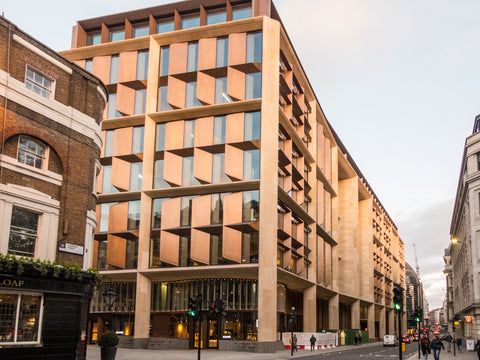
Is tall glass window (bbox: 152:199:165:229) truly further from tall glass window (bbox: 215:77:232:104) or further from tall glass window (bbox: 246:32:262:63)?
tall glass window (bbox: 246:32:262:63)

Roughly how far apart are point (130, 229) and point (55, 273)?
33.3m

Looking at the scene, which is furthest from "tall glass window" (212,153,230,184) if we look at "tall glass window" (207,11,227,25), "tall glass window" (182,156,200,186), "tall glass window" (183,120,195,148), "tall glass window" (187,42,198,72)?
"tall glass window" (207,11,227,25)

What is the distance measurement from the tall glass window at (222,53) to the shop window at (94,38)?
49.9ft

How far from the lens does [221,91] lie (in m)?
53.6

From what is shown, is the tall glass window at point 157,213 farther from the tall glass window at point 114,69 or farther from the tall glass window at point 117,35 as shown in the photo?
the tall glass window at point 117,35

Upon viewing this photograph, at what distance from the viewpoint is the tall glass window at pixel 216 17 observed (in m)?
55.5

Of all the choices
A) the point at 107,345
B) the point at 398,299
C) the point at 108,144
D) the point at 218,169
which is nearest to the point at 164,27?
the point at 108,144

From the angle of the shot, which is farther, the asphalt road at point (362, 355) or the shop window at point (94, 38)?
the shop window at point (94, 38)

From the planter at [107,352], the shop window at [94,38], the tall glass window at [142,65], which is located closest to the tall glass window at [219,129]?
the tall glass window at [142,65]

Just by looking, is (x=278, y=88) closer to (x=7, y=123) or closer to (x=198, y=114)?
(x=198, y=114)

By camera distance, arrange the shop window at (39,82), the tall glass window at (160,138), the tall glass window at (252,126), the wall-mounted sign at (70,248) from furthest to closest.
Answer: the tall glass window at (160,138) → the tall glass window at (252,126) → the wall-mounted sign at (70,248) → the shop window at (39,82)

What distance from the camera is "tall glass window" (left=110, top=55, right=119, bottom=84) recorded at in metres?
57.9

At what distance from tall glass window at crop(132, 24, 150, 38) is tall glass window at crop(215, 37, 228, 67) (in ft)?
29.8

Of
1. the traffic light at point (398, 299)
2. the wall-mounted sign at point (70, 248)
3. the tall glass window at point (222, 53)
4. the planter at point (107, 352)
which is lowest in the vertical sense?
the planter at point (107, 352)
